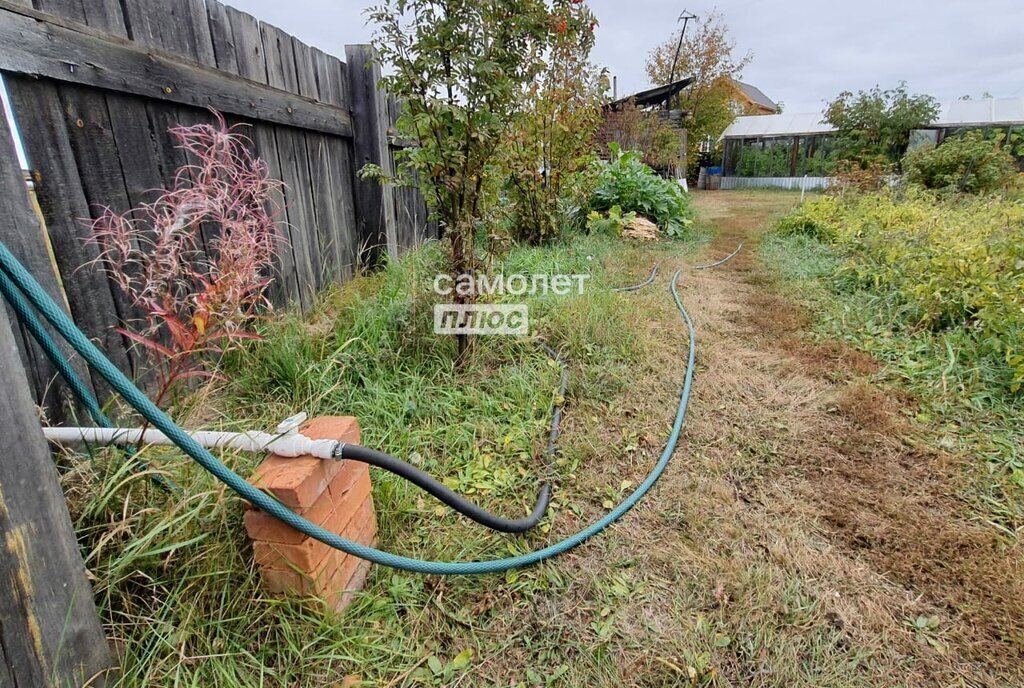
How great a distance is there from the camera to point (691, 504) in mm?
1688

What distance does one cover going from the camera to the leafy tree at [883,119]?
14125mm

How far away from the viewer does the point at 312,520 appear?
1119 millimetres

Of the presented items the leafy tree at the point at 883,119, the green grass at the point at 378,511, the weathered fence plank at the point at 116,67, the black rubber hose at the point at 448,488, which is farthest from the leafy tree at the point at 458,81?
the leafy tree at the point at 883,119

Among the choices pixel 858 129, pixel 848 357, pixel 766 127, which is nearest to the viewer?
pixel 848 357

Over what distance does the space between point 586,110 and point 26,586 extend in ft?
17.7

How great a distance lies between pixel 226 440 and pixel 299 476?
0.25m

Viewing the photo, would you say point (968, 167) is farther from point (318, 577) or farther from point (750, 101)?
point (750, 101)

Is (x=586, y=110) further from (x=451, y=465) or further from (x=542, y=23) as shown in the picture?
(x=451, y=465)

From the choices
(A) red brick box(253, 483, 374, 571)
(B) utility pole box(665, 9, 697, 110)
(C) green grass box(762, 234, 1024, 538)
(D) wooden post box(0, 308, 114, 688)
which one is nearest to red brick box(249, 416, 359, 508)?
(A) red brick box(253, 483, 374, 571)

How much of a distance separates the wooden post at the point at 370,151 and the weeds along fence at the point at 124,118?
27 cm

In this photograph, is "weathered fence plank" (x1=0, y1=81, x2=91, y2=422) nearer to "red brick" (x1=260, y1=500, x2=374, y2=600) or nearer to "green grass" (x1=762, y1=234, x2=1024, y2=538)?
"red brick" (x1=260, y1=500, x2=374, y2=600)

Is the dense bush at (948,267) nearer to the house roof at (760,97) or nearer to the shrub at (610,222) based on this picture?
the shrub at (610,222)

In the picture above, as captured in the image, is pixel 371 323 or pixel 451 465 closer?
pixel 451 465

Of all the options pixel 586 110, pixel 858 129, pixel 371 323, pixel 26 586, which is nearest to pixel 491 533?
pixel 26 586
